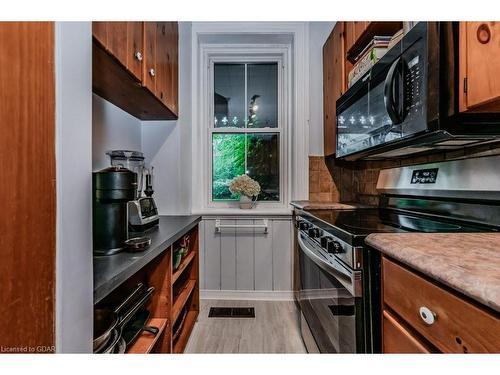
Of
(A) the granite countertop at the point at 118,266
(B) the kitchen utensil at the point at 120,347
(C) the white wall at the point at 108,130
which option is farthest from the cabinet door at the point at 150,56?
(B) the kitchen utensil at the point at 120,347

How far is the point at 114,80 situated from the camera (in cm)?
135

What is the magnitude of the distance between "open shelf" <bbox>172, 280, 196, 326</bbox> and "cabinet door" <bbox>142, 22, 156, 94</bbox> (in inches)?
49.6

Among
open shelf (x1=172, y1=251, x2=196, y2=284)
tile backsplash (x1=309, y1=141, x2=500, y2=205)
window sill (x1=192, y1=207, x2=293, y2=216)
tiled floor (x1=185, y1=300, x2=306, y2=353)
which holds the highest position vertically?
tile backsplash (x1=309, y1=141, x2=500, y2=205)

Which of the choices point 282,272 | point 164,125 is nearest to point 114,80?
point 164,125

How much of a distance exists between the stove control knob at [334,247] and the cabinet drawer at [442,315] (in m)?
0.25

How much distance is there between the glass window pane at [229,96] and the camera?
266cm

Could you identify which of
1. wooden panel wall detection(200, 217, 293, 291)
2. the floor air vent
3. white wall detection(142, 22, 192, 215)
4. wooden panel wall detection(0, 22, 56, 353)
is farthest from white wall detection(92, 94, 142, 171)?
Result: the floor air vent

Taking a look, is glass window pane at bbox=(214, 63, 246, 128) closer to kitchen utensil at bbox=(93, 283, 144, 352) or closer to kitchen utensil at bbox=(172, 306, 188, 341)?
kitchen utensil at bbox=(172, 306, 188, 341)

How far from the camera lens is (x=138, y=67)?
1348 millimetres

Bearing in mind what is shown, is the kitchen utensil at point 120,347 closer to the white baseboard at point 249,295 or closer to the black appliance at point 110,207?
the black appliance at point 110,207

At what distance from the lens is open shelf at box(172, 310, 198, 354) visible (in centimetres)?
158

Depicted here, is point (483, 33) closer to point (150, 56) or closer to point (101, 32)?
point (101, 32)
